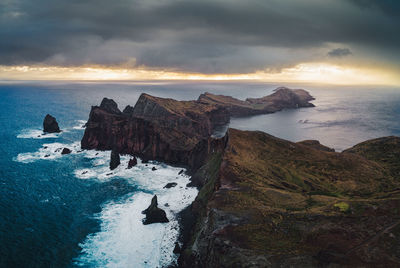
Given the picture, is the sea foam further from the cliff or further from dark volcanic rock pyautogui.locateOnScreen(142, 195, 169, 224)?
the cliff

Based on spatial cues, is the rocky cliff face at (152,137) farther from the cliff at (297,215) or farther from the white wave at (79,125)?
the white wave at (79,125)

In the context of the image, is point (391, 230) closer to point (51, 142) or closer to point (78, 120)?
point (51, 142)

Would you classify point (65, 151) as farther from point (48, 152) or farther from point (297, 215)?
point (297, 215)

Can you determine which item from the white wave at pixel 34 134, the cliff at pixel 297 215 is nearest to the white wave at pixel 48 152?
the white wave at pixel 34 134

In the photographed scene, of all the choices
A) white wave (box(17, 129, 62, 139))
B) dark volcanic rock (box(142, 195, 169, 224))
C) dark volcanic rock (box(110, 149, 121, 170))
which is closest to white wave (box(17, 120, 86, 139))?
white wave (box(17, 129, 62, 139))

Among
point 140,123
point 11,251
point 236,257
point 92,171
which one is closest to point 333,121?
point 140,123

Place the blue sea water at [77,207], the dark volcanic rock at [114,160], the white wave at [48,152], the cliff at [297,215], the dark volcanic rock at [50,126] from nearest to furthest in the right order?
the cliff at [297,215] → the blue sea water at [77,207] → the dark volcanic rock at [114,160] → the white wave at [48,152] → the dark volcanic rock at [50,126]
